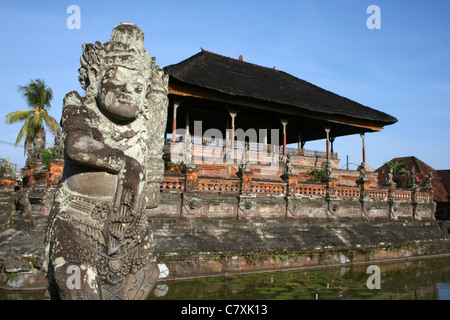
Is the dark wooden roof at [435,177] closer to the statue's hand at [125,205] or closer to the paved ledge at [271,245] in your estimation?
the paved ledge at [271,245]

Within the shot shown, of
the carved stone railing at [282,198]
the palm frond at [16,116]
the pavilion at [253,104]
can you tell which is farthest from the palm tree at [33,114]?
the carved stone railing at [282,198]

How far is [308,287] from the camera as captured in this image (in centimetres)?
668

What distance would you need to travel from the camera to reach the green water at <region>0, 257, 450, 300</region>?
5.99m

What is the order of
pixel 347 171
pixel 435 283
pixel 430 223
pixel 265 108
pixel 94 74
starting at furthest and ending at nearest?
pixel 347 171
pixel 265 108
pixel 430 223
pixel 435 283
pixel 94 74

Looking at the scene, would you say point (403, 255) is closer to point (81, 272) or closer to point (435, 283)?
point (435, 283)

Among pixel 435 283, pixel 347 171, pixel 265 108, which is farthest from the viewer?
pixel 347 171

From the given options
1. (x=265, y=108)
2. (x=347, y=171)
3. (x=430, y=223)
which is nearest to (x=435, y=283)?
(x=430, y=223)

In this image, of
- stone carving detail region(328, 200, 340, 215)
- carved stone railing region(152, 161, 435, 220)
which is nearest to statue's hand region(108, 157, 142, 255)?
carved stone railing region(152, 161, 435, 220)

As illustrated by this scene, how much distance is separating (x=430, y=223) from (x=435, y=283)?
6.89 metres

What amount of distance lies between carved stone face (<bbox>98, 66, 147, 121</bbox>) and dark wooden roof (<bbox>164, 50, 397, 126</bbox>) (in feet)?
35.6

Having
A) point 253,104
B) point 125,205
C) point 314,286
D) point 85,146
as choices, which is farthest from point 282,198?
point 85,146

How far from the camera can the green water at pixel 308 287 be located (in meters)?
5.99

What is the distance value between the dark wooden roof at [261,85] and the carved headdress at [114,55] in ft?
34.7
